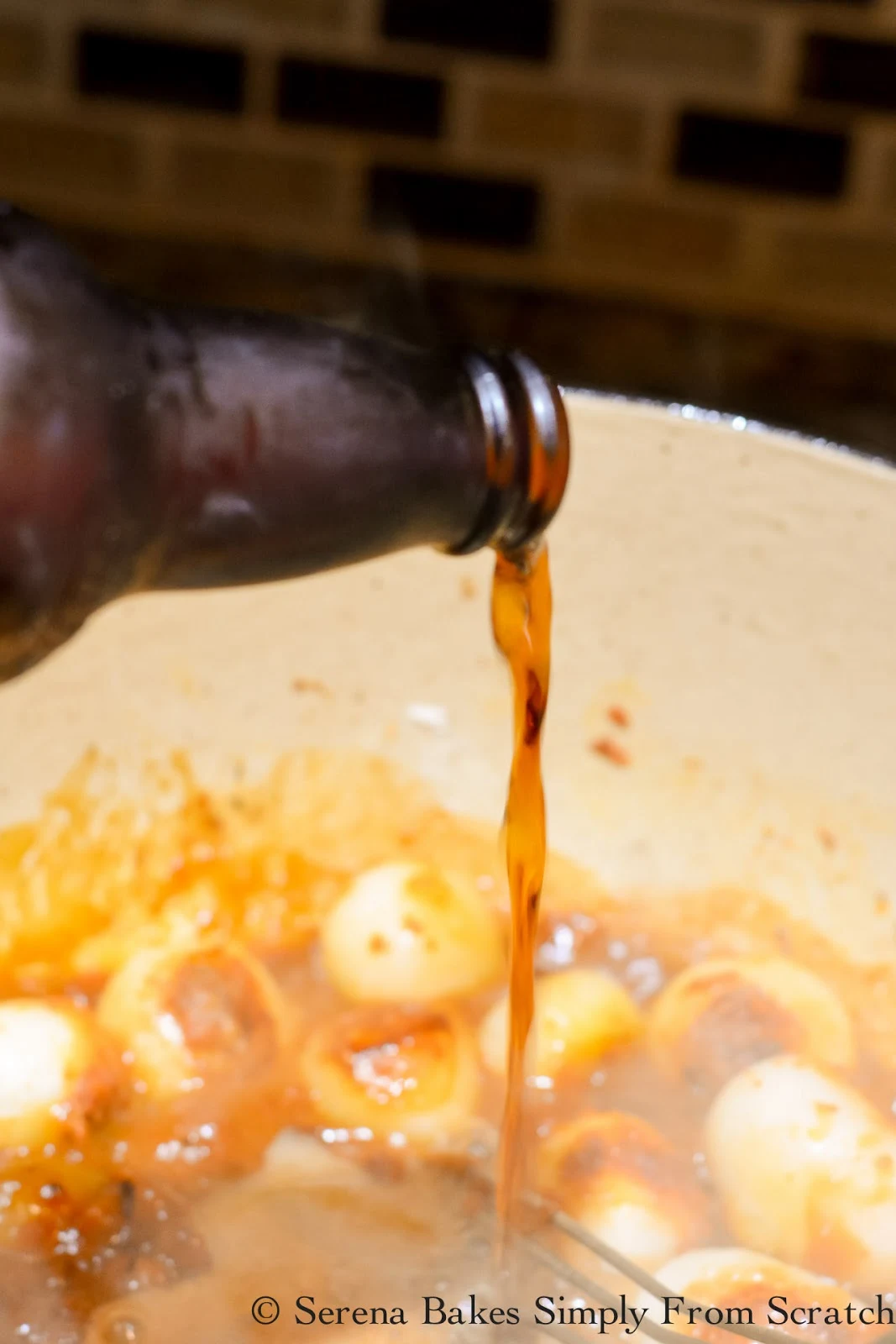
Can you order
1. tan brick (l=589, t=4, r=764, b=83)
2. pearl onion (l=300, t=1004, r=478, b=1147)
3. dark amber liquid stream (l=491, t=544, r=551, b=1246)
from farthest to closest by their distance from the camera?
1. tan brick (l=589, t=4, r=764, b=83)
2. pearl onion (l=300, t=1004, r=478, b=1147)
3. dark amber liquid stream (l=491, t=544, r=551, b=1246)

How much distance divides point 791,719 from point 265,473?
1.51 feet

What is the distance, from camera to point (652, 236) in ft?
3.95

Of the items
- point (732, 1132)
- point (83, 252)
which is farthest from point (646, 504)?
point (83, 252)

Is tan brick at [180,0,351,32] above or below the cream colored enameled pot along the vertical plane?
above

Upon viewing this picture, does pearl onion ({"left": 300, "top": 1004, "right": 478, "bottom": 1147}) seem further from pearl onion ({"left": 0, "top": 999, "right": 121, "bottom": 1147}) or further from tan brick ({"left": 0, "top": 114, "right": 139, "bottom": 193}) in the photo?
tan brick ({"left": 0, "top": 114, "right": 139, "bottom": 193})

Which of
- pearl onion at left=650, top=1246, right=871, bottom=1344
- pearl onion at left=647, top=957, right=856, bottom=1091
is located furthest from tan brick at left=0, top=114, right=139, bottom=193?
pearl onion at left=650, top=1246, right=871, bottom=1344

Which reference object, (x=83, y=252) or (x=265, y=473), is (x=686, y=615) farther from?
(x=83, y=252)

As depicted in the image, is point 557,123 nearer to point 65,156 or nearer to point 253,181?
point 253,181

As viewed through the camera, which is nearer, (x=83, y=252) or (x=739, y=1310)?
(x=739, y=1310)

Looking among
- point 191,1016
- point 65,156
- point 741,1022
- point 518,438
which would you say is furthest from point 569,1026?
point 65,156

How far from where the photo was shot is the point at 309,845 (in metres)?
0.88

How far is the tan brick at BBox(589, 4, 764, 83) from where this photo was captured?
1.10 metres

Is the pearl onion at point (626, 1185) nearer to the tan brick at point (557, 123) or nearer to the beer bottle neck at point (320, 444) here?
the beer bottle neck at point (320, 444)

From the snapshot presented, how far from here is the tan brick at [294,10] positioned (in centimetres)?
111
